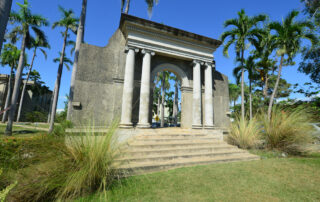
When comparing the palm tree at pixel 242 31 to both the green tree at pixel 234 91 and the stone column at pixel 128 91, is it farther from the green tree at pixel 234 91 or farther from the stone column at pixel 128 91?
the green tree at pixel 234 91

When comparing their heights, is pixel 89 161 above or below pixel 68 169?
above

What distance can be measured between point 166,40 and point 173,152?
6.36 m

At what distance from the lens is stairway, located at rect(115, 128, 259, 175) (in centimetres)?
447

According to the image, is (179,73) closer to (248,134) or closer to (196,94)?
(196,94)

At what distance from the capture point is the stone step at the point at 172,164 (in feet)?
13.2

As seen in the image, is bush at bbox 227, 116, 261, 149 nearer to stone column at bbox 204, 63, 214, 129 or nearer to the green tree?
stone column at bbox 204, 63, 214, 129

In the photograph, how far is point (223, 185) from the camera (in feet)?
10.9

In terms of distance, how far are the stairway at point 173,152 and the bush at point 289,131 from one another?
1748mm

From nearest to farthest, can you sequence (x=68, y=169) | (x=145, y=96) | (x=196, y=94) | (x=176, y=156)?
(x=68, y=169), (x=176, y=156), (x=145, y=96), (x=196, y=94)

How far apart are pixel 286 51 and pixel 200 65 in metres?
6.88

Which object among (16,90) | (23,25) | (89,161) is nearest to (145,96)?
(89,161)

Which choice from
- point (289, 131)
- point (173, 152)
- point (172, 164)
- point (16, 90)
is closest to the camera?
point (172, 164)

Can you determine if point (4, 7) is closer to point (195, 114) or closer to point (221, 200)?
point (221, 200)

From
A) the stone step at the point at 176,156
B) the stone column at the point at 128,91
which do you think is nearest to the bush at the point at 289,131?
the stone step at the point at 176,156
